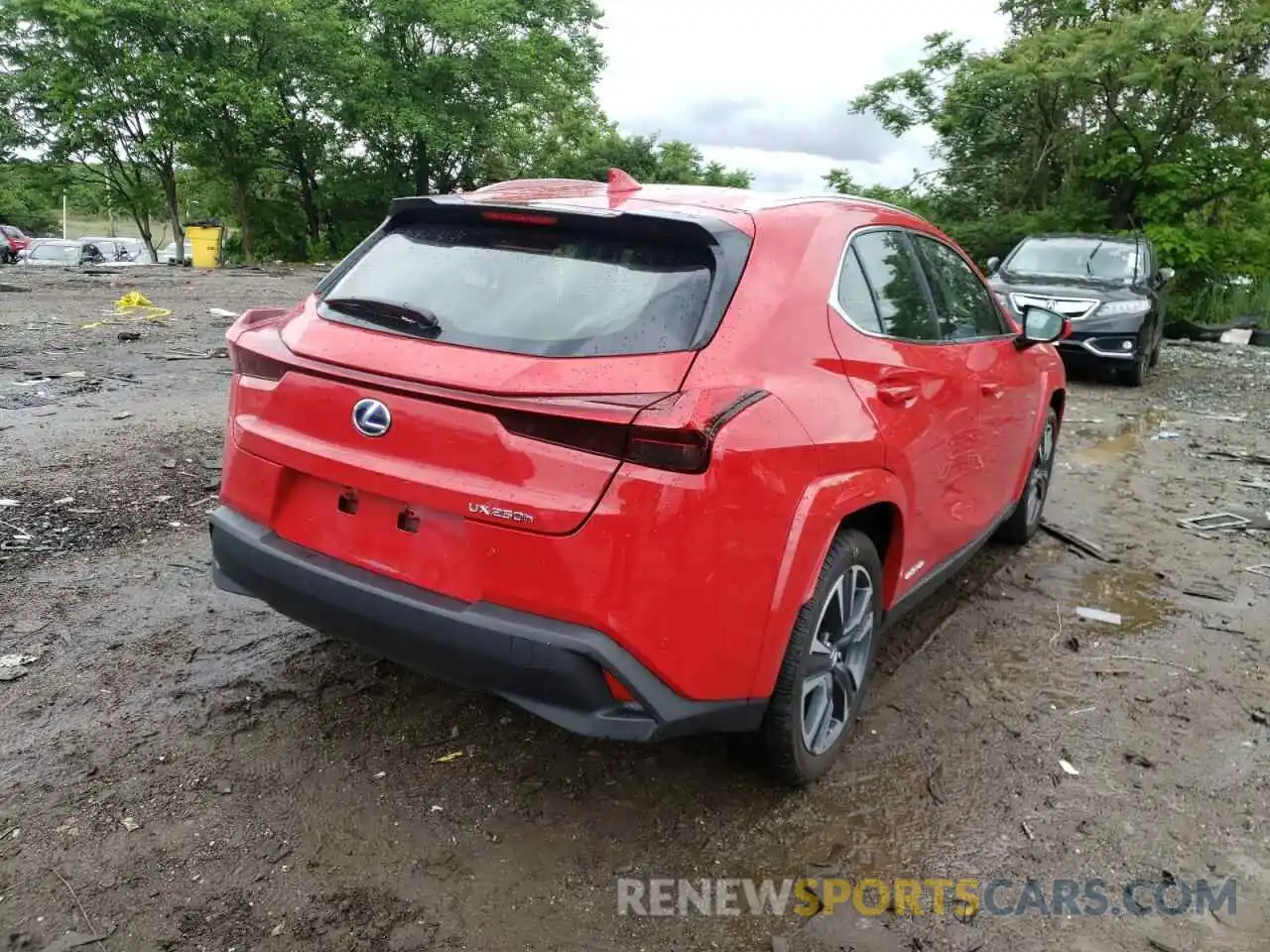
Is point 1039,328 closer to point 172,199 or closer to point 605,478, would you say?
point 605,478

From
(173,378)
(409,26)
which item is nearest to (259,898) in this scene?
(173,378)

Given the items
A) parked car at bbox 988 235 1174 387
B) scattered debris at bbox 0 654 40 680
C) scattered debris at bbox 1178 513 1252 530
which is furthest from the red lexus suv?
parked car at bbox 988 235 1174 387

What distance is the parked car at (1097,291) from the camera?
414 inches

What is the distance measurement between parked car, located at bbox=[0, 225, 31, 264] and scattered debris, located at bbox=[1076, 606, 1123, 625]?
95.8ft

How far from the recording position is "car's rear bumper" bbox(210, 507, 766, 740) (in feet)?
7.58

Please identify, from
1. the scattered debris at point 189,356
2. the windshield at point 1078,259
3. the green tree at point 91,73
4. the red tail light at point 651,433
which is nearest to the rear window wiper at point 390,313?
the red tail light at point 651,433

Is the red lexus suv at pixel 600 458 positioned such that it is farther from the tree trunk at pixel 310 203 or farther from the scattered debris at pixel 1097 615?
the tree trunk at pixel 310 203

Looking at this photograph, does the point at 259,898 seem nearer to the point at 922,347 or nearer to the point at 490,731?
the point at 490,731

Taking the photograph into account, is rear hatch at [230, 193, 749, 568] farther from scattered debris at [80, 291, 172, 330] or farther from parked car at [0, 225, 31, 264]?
parked car at [0, 225, 31, 264]

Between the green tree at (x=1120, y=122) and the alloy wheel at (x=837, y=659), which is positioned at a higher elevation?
the green tree at (x=1120, y=122)

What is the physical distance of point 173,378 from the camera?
8.34 m

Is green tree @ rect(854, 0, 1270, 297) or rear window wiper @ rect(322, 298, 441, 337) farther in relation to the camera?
green tree @ rect(854, 0, 1270, 297)

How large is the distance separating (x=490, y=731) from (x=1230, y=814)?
2277 mm

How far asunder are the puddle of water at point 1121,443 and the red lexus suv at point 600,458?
494 cm
